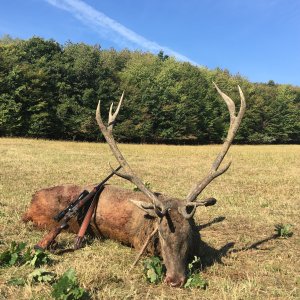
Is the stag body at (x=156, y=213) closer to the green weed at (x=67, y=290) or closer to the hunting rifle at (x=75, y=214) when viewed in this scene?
the hunting rifle at (x=75, y=214)

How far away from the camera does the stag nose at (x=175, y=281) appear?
5.30 m

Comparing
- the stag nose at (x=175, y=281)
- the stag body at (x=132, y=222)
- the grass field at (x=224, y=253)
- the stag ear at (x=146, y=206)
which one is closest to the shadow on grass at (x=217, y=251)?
the grass field at (x=224, y=253)

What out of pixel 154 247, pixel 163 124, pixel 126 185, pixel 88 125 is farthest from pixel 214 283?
pixel 163 124

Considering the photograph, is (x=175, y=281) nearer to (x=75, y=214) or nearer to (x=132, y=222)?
(x=132, y=222)

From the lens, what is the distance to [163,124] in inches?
2505

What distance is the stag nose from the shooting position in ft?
17.4

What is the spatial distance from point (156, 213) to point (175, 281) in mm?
898

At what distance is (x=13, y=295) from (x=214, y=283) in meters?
2.54

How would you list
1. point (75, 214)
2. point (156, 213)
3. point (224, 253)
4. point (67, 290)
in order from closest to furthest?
point (67, 290) → point (156, 213) → point (224, 253) → point (75, 214)

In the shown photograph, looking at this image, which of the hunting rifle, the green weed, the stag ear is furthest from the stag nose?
the hunting rifle

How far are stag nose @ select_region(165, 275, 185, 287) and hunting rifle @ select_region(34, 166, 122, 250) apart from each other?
76.0 inches

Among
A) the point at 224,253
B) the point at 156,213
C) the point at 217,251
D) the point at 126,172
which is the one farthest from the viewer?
the point at 217,251

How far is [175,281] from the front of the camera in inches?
209

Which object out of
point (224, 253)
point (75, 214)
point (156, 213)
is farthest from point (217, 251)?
point (75, 214)
